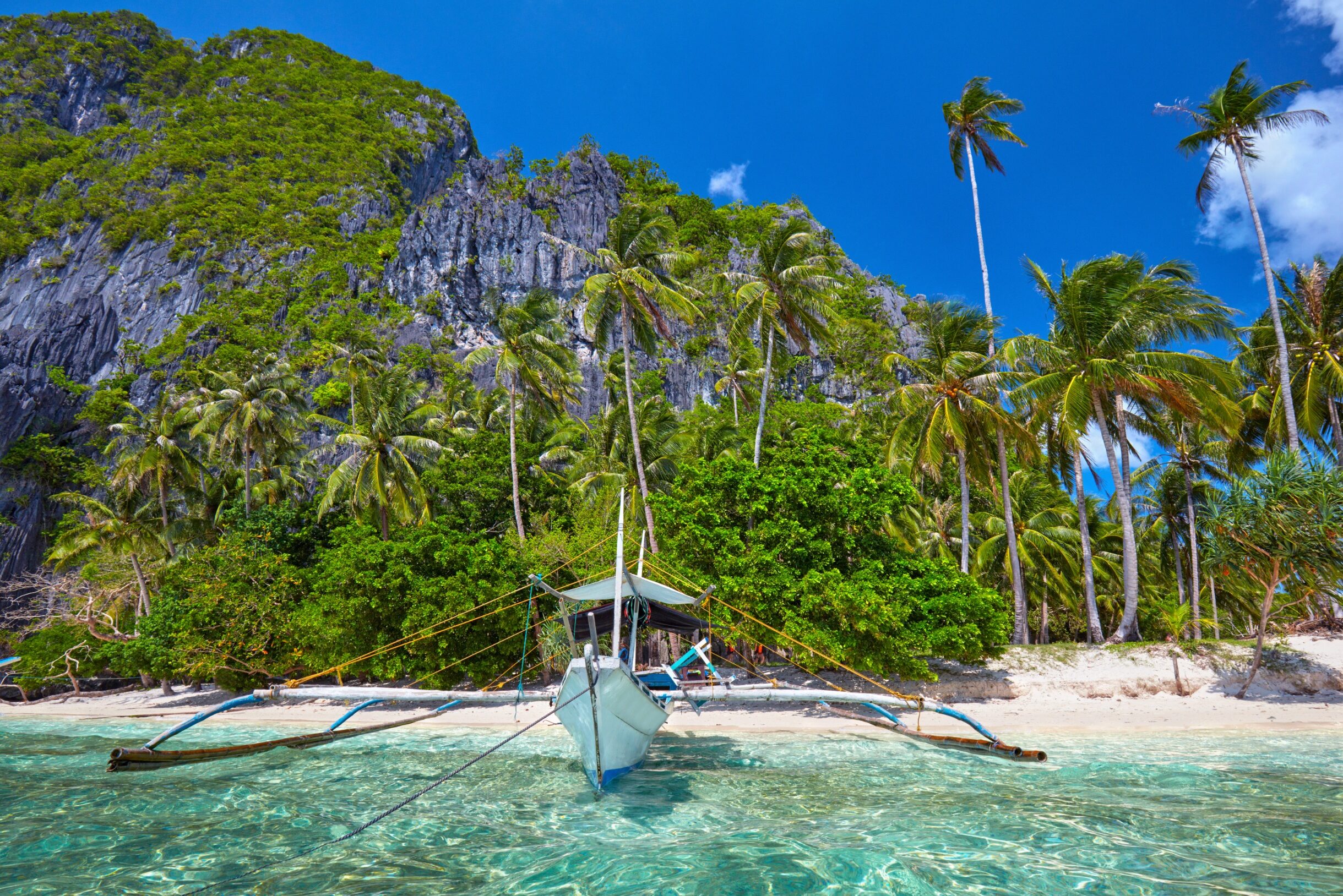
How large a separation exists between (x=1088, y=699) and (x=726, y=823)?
13020mm

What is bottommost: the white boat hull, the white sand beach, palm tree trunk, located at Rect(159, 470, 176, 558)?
the white sand beach

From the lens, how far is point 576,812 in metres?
8.28

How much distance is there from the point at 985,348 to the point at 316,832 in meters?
21.9

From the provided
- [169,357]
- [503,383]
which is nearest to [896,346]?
[503,383]

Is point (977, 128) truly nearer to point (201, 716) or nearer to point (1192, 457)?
point (1192, 457)

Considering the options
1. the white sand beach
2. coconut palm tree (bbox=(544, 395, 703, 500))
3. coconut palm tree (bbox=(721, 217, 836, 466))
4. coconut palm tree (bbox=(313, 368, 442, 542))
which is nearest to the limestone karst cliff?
coconut palm tree (bbox=(544, 395, 703, 500))

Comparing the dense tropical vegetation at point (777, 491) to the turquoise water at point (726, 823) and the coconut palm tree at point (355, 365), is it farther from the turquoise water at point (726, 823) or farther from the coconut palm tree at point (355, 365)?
the turquoise water at point (726, 823)

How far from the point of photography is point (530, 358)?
26.3m

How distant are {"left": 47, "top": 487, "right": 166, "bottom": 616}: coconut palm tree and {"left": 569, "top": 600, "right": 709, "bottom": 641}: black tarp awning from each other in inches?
928

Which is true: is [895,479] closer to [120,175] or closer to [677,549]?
[677,549]

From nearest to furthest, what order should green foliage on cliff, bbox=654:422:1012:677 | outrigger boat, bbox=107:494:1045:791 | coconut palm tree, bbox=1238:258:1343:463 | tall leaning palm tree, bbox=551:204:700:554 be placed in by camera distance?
outrigger boat, bbox=107:494:1045:791
green foliage on cliff, bbox=654:422:1012:677
coconut palm tree, bbox=1238:258:1343:463
tall leaning palm tree, bbox=551:204:700:554

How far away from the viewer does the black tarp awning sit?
43.2ft

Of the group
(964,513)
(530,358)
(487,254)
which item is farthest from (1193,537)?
(487,254)

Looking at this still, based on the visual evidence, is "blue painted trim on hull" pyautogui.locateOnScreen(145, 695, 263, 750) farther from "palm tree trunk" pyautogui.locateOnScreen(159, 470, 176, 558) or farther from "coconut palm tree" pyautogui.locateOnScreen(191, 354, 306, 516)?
"palm tree trunk" pyautogui.locateOnScreen(159, 470, 176, 558)
